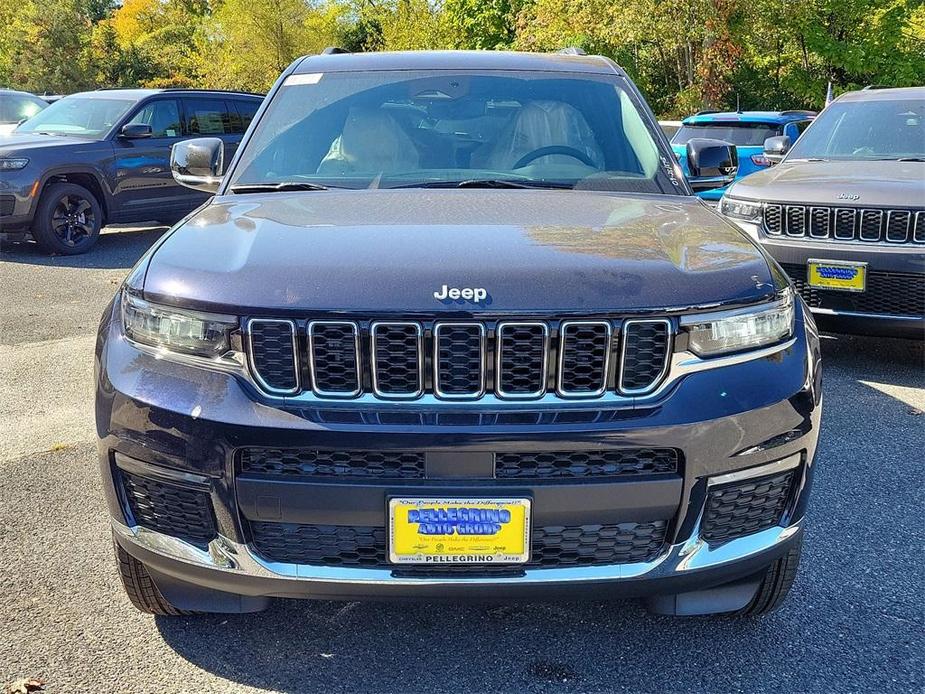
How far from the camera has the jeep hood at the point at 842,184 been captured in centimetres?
575

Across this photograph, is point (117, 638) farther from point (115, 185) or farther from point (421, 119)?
point (115, 185)

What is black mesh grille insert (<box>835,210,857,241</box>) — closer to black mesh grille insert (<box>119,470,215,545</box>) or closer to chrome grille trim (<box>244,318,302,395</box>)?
chrome grille trim (<box>244,318,302,395</box>)

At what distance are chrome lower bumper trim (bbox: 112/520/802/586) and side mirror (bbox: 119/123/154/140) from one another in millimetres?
9352

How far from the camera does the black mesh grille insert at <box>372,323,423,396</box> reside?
2.33m

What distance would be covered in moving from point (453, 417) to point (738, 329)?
0.80 metres

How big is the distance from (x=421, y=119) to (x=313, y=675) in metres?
2.13

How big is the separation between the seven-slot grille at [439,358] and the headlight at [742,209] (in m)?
4.31

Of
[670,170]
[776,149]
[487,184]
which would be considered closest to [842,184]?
[776,149]

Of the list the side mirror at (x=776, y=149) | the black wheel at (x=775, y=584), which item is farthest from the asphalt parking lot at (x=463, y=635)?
the side mirror at (x=776, y=149)

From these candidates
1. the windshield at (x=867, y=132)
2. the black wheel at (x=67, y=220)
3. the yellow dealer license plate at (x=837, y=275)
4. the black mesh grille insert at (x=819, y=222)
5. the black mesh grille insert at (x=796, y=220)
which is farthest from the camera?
the black wheel at (x=67, y=220)

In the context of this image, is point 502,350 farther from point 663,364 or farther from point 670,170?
point 670,170

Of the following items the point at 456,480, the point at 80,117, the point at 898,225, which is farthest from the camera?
the point at 80,117

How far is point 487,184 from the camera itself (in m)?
3.43

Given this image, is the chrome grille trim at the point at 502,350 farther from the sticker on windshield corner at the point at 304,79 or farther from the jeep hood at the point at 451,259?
the sticker on windshield corner at the point at 304,79
